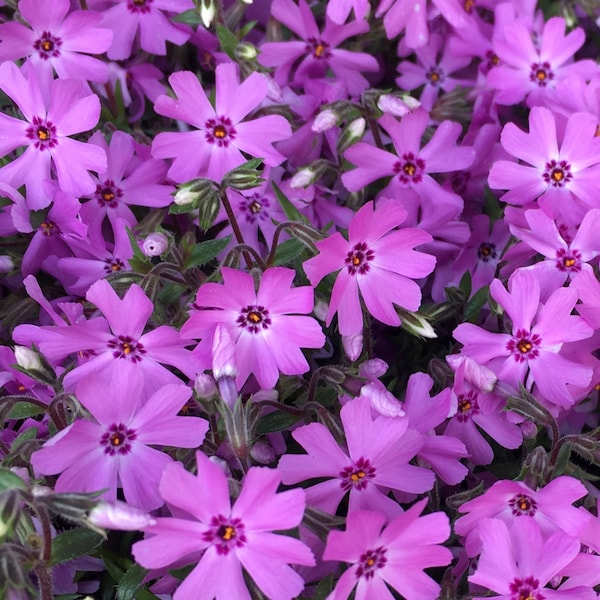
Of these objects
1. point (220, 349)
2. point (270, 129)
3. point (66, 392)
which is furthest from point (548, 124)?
point (66, 392)

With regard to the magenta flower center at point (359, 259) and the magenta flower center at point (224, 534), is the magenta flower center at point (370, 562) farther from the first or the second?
the magenta flower center at point (359, 259)

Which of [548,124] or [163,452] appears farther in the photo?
[548,124]

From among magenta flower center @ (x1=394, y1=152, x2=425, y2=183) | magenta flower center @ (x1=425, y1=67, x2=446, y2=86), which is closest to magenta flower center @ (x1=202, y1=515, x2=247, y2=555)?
magenta flower center @ (x1=394, y1=152, x2=425, y2=183)

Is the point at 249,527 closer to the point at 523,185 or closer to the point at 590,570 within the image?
the point at 590,570

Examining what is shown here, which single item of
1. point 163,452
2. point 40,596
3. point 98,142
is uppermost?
point 98,142

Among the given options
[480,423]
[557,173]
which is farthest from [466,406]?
[557,173]

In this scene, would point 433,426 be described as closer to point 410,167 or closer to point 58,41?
point 410,167

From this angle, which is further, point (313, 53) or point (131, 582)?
point (313, 53)

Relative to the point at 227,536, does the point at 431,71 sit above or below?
above
